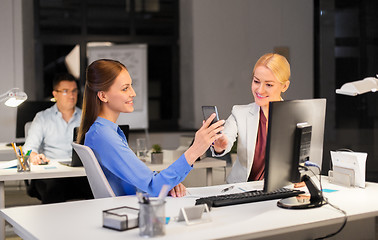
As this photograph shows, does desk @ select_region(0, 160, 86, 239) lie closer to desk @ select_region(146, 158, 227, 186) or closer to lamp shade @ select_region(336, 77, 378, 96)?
desk @ select_region(146, 158, 227, 186)

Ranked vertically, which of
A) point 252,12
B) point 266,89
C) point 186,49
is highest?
point 252,12

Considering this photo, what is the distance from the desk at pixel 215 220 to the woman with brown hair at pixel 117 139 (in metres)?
0.10

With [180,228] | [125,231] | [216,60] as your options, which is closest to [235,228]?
[180,228]

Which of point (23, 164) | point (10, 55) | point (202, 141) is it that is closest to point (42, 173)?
point (23, 164)

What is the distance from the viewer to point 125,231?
187 cm

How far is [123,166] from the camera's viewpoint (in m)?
2.41

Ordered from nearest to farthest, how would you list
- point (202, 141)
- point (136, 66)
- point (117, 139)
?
1. point (202, 141)
2. point (117, 139)
3. point (136, 66)

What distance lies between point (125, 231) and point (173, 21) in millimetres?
7418

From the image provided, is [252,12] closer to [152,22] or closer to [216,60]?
[216,60]

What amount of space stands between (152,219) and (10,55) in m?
6.43

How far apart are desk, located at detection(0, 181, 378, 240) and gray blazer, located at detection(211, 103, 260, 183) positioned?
2.08 feet

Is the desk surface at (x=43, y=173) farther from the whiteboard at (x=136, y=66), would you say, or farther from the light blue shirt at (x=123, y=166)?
the whiteboard at (x=136, y=66)

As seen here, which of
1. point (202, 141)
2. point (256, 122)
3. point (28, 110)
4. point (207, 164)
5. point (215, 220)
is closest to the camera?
point (215, 220)

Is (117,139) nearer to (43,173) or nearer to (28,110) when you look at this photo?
(43,173)
